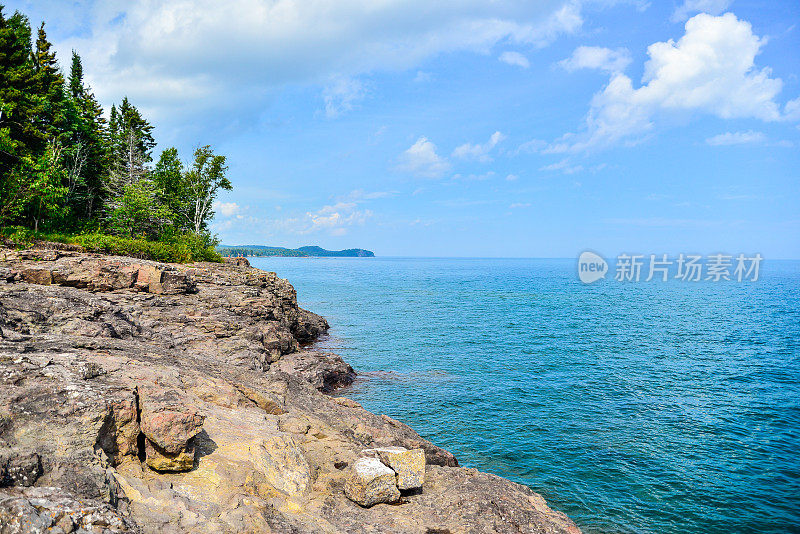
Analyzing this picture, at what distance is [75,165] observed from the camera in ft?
183

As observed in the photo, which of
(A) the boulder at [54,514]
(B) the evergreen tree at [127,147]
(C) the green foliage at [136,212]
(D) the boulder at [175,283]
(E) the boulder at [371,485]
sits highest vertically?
(B) the evergreen tree at [127,147]

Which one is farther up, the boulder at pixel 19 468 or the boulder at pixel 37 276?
the boulder at pixel 37 276

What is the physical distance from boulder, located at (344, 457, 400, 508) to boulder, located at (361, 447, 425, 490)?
41 centimetres

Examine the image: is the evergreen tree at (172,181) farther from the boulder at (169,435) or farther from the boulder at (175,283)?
the boulder at (169,435)

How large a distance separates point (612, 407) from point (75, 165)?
67988 millimetres

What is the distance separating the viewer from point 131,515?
25.6 feet

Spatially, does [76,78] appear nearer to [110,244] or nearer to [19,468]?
[110,244]

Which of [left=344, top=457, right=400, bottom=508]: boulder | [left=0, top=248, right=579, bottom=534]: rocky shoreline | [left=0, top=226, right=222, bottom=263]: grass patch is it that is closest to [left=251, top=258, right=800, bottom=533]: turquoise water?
[left=0, top=248, right=579, bottom=534]: rocky shoreline

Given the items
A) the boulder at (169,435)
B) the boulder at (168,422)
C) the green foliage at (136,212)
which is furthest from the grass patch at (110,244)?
the boulder at (169,435)

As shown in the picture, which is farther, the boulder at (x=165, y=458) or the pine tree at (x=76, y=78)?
the pine tree at (x=76, y=78)

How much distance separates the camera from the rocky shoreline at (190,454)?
782 cm

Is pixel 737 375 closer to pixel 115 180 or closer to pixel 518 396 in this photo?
pixel 518 396

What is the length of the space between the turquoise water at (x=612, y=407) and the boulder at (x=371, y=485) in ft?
39.6

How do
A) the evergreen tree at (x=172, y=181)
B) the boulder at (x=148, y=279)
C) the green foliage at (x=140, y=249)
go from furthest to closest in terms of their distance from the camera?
the evergreen tree at (x=172, y=181)
the green foliage at (x=140, y=249)
the boulder at (x=148, y=279)
